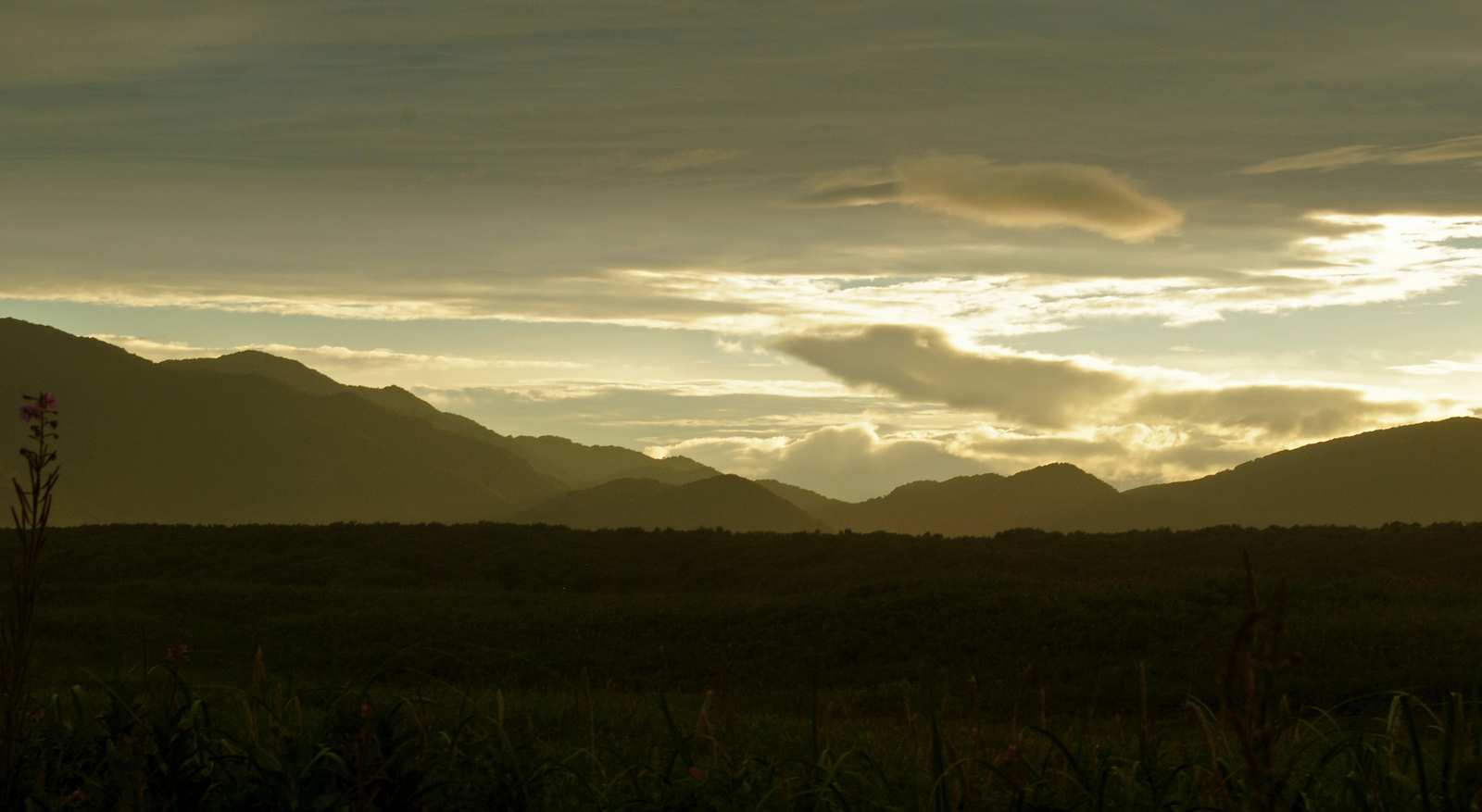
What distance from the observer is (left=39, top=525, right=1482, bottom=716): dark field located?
20.3 m

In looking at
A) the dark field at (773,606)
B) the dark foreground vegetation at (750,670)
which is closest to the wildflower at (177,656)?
the dark foreground vegetation at (750,670)

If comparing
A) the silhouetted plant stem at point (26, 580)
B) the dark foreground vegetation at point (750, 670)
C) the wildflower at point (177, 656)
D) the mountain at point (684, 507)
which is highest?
the silhouetted plant stem at point (26, 580)

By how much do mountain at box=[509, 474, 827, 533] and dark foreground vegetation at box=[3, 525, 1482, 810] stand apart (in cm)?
12749

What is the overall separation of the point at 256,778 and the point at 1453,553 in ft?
123

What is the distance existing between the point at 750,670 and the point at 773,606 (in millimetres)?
5424

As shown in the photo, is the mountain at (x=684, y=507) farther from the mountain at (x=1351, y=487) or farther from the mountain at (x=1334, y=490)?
the mountain at (x=1351, y=487)

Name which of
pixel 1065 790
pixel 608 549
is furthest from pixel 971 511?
pixel 1065 790

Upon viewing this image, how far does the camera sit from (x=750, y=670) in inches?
856

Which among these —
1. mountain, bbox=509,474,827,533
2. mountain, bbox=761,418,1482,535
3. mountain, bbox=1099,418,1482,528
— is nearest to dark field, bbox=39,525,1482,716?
mountain, bbox=761,418,1482,535

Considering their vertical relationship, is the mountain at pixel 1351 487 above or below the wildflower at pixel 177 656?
above

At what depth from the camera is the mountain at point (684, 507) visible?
562ft

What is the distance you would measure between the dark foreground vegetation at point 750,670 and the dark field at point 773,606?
144 millimetres

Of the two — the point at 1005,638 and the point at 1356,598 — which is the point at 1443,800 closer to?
the point at 1005,638

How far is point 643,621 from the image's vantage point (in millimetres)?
26312
